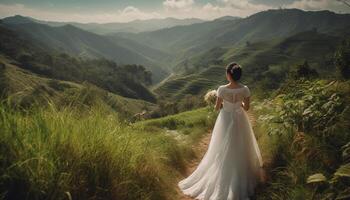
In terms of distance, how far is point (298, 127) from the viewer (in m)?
4.84

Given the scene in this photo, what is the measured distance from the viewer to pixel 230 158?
215 inches

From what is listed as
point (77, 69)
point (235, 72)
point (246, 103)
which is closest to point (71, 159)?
point (235, 72)

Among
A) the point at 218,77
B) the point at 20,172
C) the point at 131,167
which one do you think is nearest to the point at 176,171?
the point at 131,167

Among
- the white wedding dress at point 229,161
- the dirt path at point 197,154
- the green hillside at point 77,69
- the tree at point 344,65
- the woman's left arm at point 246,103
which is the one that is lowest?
the green hillside at point 77,69

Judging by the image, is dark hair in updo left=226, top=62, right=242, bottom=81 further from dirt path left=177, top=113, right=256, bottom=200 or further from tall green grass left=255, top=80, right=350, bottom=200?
dirt path left=177, top=113, right=256, bottom=200

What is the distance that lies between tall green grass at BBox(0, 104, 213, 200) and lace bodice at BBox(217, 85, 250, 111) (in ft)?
6.16

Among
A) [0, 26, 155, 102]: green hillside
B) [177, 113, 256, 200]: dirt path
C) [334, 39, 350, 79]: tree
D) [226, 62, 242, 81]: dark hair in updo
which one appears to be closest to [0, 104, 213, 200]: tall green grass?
[177, 113, 256, 200]: dirt path

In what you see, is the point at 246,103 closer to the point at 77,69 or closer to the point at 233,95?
the point at 233,95

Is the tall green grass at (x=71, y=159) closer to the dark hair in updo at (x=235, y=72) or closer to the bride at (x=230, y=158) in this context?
the bride at (x=230, y=158)

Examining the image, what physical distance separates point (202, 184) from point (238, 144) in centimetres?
101

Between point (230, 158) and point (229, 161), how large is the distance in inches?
2.2

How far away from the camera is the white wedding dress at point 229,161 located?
5.28 metres

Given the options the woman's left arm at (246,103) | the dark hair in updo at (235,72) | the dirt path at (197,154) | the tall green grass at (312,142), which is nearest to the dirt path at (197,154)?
the dirt path at (197,154)

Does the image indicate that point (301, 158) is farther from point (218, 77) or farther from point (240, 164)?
point (218, 77)
